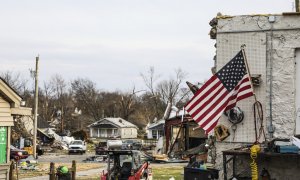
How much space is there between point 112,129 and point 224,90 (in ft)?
239

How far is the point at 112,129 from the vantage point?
8356 cm

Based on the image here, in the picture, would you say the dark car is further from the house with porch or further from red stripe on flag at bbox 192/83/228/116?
red stripe on flag at bbox 192/83/228/116

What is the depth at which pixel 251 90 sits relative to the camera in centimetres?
1155

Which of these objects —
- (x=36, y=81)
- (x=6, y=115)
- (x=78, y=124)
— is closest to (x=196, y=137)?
(x=36, y=81)

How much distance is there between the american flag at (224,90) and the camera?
38.0 ft

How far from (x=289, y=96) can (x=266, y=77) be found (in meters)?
0.71

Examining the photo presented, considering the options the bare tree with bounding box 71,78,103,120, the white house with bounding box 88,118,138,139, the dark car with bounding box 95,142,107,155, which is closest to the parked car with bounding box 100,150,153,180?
the dark car with bounding box 95,142,107,155

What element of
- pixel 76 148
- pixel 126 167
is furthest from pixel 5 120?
pixel 76 148

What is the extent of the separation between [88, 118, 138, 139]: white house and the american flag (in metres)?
70.8

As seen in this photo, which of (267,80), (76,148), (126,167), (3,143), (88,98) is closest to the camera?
(267,80)

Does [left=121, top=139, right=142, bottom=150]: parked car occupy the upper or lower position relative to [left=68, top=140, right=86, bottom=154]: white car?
upper

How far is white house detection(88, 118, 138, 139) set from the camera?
82500 millimetres

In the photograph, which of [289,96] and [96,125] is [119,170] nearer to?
[289,96]

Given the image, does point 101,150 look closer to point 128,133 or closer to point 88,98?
point 128,133
